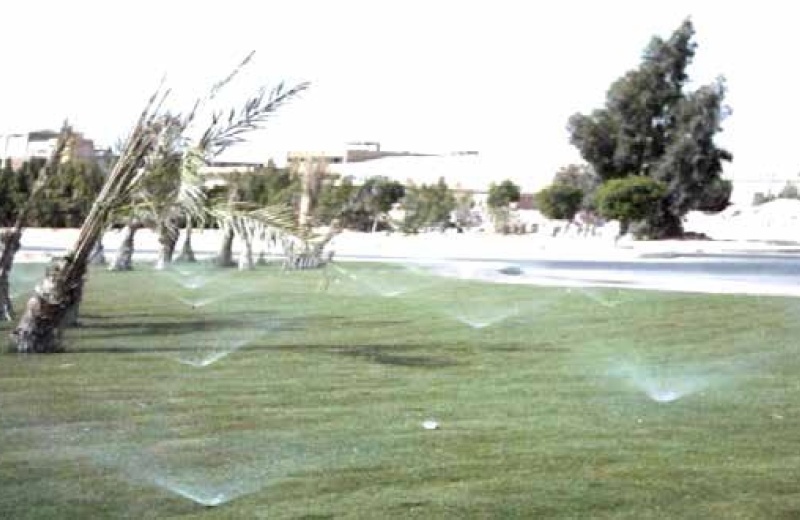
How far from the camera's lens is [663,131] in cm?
5894

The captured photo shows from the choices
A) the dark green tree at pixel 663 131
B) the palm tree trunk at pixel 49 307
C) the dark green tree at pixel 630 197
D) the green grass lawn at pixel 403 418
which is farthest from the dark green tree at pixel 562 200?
the palm tree trunk at pixel 49 307

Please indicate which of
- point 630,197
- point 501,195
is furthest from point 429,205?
point 630,197

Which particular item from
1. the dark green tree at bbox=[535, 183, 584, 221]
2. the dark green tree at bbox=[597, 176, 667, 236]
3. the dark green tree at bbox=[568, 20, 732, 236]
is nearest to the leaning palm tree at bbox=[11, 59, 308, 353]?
the dark green tree at bbox=[597, 176, 667, 236]

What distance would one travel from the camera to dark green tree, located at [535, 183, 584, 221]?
203 ft

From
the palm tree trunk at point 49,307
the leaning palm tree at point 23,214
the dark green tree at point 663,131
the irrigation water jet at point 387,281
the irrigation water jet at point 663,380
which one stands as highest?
the dark green tree at point 663,131

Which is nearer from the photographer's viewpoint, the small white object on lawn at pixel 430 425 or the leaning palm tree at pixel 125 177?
the small white object on lawn at pixel 430 425

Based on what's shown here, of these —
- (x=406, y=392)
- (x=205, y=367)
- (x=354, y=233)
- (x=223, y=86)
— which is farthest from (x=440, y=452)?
(x=354, y=233)

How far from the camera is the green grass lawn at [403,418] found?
7395mm

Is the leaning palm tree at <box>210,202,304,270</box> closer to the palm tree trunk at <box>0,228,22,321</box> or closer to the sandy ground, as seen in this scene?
the palm tree trunk at <box>0,228,22,321</box>

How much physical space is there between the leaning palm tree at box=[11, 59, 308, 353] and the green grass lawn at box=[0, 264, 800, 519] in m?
0.36

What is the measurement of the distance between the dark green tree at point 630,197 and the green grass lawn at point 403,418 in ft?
118

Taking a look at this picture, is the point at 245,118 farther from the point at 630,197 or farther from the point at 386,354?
the point at 630,197

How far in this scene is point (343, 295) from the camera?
2225cm

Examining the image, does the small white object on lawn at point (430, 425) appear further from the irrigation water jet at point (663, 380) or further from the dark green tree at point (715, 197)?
the dark green tree at point (715, 197)
